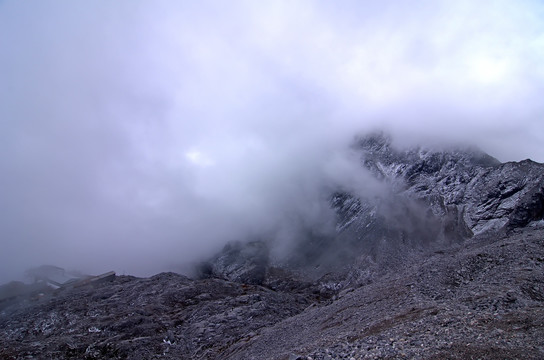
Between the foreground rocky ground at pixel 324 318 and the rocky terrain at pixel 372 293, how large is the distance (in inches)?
6.7

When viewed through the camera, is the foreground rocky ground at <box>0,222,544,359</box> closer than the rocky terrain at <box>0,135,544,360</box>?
Yes

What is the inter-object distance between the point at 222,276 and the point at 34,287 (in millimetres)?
48952

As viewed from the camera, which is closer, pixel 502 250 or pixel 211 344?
pixel 502 250

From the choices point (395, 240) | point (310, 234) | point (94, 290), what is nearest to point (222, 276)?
point (310, 234)

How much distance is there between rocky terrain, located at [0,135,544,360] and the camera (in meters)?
25.1

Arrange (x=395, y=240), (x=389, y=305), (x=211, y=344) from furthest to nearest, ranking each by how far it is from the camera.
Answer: (x=395, y=240) < (x=211, y=344) < (x=389, y=305)

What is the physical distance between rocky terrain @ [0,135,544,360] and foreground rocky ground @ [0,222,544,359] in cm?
17

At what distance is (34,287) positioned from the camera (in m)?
99.9

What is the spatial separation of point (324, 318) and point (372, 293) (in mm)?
6668

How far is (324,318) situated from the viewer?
41.4m

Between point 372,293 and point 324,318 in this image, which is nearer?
point 324,318

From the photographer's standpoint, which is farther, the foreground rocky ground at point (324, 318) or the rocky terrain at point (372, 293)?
the rocky terrain at point (372, 293)

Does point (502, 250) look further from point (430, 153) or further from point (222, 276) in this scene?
point (222, 276)

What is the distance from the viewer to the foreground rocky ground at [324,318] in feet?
73.8
